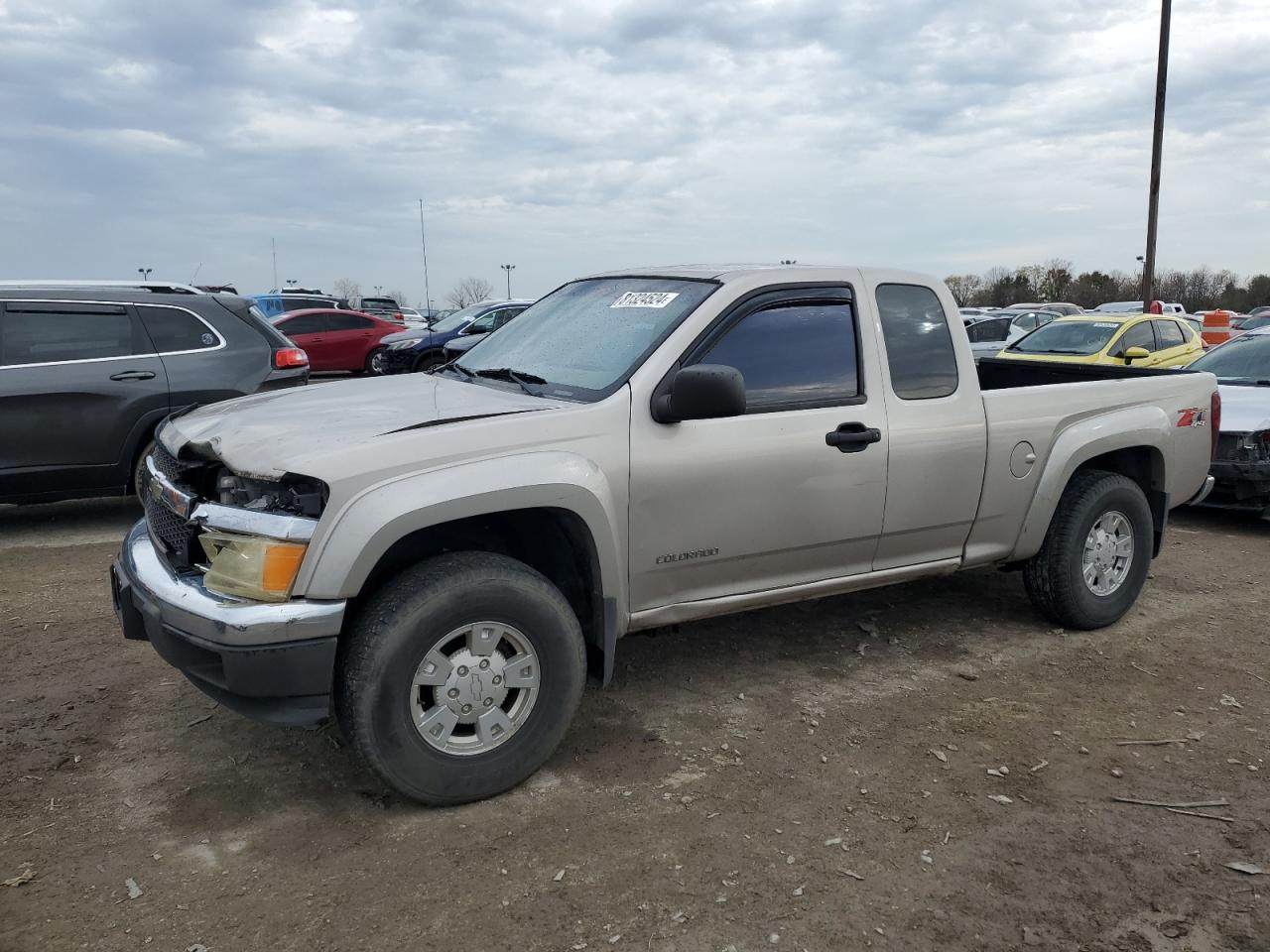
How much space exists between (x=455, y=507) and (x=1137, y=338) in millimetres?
12083

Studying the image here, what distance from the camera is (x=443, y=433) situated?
3.28 metres

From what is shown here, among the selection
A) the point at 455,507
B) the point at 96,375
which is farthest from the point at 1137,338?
the point at 455,507

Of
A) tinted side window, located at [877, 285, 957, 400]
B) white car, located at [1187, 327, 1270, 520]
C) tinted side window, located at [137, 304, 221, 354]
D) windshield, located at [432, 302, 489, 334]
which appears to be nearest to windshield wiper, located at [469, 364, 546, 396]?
tinted side window, located at [877, 285, 957, 400]

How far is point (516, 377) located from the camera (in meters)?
4.16

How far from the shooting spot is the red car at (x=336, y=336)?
20281mm

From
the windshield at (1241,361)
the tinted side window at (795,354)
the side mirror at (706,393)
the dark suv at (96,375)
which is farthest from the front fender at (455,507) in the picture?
the windshield at (1241,361)

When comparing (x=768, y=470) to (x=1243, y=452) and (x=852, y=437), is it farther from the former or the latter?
(x=1243, y=452)

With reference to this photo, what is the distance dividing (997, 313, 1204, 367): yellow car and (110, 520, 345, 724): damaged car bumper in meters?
11.2

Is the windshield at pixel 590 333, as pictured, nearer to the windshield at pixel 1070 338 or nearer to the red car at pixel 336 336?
the windshield at pixel 1070 338

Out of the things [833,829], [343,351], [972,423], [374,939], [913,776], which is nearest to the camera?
[374,939]

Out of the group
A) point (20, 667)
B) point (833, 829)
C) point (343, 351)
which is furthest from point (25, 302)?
point (343, 351)

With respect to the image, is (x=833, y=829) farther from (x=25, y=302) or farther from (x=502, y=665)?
(x=25, y=302)

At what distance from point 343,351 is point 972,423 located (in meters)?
18.0

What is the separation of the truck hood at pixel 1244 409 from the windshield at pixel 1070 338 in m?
4.58
